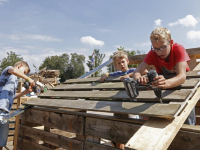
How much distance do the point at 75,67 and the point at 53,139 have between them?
54.2 m

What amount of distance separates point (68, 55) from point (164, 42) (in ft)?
196

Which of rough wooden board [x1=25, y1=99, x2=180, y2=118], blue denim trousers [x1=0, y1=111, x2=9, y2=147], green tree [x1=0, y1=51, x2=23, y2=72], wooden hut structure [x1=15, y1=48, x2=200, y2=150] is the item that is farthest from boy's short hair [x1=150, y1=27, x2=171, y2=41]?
green tree [x1=0, y1=51, x2=23, y2=72]

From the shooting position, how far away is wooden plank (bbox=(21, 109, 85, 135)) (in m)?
2.39

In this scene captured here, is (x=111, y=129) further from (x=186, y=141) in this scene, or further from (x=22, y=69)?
(x=22, y=69)

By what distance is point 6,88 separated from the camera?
11.5ft

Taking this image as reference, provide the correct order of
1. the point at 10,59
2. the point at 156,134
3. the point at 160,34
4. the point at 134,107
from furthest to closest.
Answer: the point at 10,59 < the point at 160,34 < the point at 134,107 < the point at 156,134

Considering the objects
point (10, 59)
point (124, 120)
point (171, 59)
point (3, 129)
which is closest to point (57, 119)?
point (124, 120)

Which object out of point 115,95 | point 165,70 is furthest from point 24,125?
point 165,70

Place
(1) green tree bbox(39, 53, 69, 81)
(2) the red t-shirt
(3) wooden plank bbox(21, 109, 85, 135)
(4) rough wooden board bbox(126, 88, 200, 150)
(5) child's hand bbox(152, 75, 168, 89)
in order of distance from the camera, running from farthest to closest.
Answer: (1) green tree bbox(39, 53, 69, 81), (3) wooden plank bbox(21, 109, 85, 135), (2) the red t-shirt, (5) child's hand bbox(152, 75, 168, 89), (4) rough wooden board bbox(126, 88, 200, 150)

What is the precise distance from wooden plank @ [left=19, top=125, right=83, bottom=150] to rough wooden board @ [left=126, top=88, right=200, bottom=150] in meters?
1.17

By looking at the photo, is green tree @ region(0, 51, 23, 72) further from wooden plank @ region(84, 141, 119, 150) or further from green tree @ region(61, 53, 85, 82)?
wooden plank @ region(84, 141, 119, 150)

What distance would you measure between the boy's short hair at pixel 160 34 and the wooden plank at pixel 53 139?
1607 millimetres

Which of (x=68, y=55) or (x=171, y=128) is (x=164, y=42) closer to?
(x=171, y=128)

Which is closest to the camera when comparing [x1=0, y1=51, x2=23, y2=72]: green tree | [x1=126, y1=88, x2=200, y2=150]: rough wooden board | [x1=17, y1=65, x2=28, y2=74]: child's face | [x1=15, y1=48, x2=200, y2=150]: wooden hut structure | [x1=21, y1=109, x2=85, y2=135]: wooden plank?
[x1=126, y1=88, x2=200, y2=150]: rough wooden board
